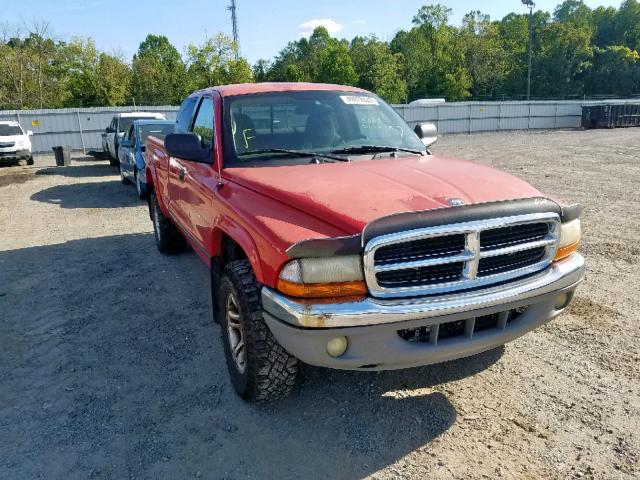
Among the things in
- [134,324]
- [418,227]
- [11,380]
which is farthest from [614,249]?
[11,380]

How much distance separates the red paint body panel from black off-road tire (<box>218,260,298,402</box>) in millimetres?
191

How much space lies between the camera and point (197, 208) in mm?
4059

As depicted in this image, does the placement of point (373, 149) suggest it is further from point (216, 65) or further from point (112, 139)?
point (216, 65)

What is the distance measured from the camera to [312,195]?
2.71 meters

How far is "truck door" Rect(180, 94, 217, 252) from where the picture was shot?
12.1 ft

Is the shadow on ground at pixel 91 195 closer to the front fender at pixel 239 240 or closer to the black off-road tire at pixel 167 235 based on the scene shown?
the black off-road tire at pixel 167 235

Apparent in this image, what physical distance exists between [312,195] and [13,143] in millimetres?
18309

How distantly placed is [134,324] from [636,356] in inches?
160

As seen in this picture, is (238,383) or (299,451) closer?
Answer: (299,451)

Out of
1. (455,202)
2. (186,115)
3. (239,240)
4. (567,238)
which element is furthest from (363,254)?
(186,115)

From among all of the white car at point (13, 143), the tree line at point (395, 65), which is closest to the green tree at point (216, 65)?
the tree line at point (395, 65)

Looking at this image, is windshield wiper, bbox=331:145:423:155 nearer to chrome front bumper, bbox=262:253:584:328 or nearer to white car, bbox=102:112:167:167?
chrome front bumper, bbox=262:253:584:328

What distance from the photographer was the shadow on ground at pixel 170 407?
2.60 meters

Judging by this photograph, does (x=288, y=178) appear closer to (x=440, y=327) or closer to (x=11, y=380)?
(x=440, y=327)
